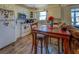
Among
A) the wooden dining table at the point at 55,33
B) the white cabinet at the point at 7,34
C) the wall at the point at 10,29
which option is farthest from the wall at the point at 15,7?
the wooden dining table at the point at 55,33

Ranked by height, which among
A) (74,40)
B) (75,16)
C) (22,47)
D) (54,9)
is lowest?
(22,47)

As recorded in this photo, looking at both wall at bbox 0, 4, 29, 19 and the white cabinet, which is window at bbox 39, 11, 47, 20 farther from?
the white cabinet

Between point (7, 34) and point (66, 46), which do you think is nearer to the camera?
point (66, 46)

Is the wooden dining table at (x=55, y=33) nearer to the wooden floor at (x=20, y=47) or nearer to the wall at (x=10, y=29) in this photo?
the wooden floor at (x=20, y=47)

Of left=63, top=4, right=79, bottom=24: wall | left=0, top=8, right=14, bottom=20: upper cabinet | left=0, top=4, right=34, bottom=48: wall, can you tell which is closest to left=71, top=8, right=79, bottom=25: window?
left=63, top=4, right=79, bottom=24: wall

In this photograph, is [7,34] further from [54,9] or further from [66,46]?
[66,46]

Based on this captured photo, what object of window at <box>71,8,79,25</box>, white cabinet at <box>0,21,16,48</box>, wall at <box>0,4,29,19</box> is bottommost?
white cabinet at <box>0,21,16,48</box>

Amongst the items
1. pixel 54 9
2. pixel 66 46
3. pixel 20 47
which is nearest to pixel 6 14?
pixel 20 47

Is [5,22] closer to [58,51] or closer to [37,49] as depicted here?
[37,49]

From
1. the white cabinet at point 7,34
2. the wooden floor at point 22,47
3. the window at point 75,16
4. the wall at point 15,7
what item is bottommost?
the wooden floor at point 22,47

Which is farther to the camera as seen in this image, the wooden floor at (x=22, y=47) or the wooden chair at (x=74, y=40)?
the wooden floor at (x=22, y=47)

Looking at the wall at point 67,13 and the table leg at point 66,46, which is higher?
the wall at point 67,13

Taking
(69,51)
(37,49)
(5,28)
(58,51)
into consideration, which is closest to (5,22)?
(5,28)

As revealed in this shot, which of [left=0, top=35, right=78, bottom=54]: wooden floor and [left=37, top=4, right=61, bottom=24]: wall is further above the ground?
[left=37, top=4, right=61, bottom=24]: wall
